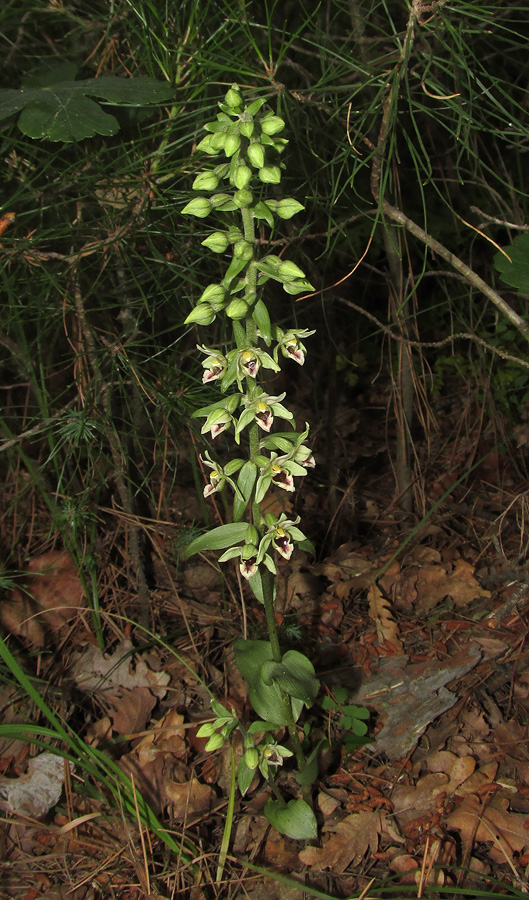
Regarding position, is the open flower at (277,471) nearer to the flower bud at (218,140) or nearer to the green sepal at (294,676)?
the green sepal at (294,676)

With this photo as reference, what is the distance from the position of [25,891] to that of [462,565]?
1.99 metres

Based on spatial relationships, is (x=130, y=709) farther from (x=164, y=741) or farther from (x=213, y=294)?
(x=213, y=294)

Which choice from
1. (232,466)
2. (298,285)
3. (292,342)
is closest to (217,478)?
(232,466)

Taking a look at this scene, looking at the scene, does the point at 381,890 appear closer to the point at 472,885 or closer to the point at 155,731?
the point at 472,885

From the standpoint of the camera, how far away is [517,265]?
7.33 ft

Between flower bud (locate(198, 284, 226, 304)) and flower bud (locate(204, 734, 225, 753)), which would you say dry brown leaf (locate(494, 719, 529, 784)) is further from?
flower bud (locate(198, 284, 226, 304))

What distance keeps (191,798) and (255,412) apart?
1.36 meters

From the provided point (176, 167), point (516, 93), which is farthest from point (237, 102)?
point (516, 93)

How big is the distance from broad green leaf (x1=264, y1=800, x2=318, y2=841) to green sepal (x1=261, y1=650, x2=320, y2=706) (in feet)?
1.19

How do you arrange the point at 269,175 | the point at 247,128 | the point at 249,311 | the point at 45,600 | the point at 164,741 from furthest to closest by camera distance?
the point at 45,600, the point at 164,741, the point at 249,311, the point at 269,175, the point at 247,128

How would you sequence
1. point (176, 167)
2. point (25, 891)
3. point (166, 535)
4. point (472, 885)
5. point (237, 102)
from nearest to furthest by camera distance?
1. point (237, 102)
2. point (472, 885)
3. point (25, 891)
4. point (176, 167)
5. point (166, 535)

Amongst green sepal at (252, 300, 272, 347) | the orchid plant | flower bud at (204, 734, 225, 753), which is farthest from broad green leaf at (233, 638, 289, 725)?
green sepal at (252, 300, 272, 347)

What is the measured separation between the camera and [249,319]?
5.86 ft

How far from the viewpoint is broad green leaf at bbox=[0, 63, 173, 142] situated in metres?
1.85
